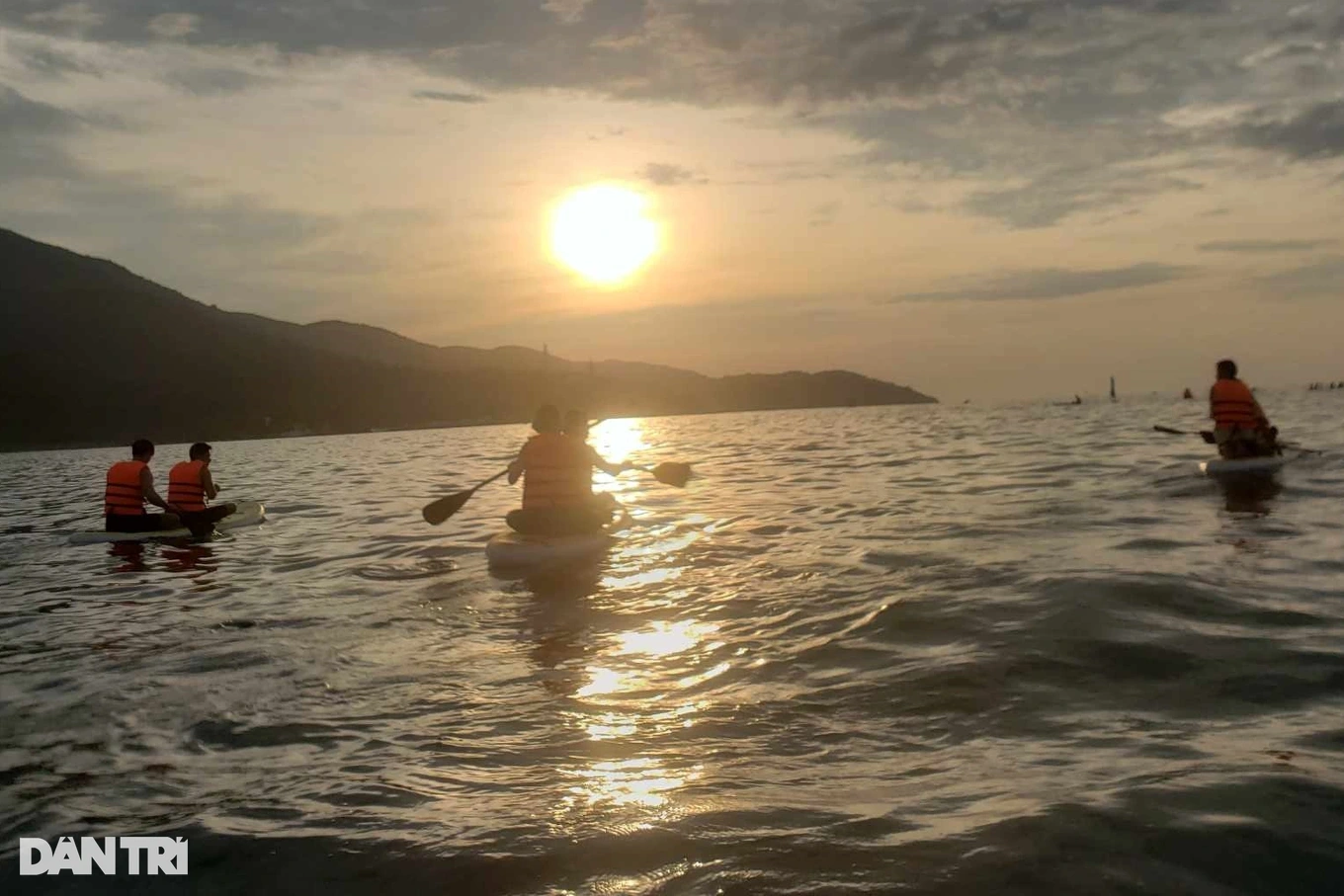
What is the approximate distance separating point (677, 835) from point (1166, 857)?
2.40 metres

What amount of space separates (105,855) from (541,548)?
31.6ft

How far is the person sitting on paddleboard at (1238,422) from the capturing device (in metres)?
21.8

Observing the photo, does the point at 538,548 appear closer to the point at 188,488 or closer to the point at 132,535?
the point at 188,488

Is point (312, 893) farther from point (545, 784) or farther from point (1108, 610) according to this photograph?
point (1108, 610)

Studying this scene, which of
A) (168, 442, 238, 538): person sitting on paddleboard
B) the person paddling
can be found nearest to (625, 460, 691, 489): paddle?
the person paddling

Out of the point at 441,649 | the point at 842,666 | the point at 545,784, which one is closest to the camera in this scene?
the point at 545,784

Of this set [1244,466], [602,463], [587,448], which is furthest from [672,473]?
[1244,466]

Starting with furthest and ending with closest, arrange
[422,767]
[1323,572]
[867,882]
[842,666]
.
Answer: [1323,572] < [842,666] < [422,767] < [867,882]

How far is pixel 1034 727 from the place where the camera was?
666 cm

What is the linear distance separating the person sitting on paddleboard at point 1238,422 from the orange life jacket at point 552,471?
584 inches

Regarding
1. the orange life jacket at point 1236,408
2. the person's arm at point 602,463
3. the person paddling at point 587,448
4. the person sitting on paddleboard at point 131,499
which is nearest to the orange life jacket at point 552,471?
the person paddling at point 587,448

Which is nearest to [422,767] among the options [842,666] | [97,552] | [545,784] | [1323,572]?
[545,784]

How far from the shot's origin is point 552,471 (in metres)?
15.8

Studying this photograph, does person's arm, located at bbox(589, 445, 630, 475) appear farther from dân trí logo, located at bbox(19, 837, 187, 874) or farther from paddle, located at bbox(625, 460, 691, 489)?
dân trí logo, located at bbox(19, 837, 187, 874)
